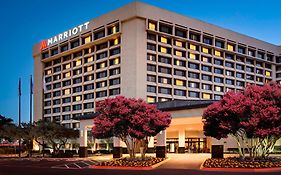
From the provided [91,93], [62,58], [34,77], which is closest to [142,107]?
[91,93]

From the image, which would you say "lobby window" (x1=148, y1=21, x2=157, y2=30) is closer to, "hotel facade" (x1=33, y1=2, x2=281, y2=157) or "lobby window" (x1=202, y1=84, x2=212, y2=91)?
"hotel facade" (x1=33, y1=2, x2=281, y2=157)

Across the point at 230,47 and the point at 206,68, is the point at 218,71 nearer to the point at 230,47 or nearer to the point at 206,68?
the point at 206,68

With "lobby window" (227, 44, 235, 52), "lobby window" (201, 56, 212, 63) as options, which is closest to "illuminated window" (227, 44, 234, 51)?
"lobby window" (227, 44, 235, 52)

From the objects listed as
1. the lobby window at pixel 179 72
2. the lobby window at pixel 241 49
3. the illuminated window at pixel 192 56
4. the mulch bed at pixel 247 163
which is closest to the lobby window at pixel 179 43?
the illuminated window at pixel 192 56

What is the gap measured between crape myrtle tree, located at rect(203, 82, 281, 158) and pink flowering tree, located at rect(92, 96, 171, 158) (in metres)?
8.00

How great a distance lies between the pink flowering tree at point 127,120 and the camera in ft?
157

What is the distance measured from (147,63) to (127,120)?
49684 millimetres

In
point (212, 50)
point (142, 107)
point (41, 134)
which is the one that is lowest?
point (41, 134)

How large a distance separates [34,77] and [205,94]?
57152 millimetres

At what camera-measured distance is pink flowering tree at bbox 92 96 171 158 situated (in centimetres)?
4772

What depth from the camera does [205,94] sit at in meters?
109

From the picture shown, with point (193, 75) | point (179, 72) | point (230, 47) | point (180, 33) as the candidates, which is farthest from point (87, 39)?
point (230, 47)

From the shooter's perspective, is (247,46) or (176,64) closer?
(176,64)

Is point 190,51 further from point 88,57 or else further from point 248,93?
point 248,93
